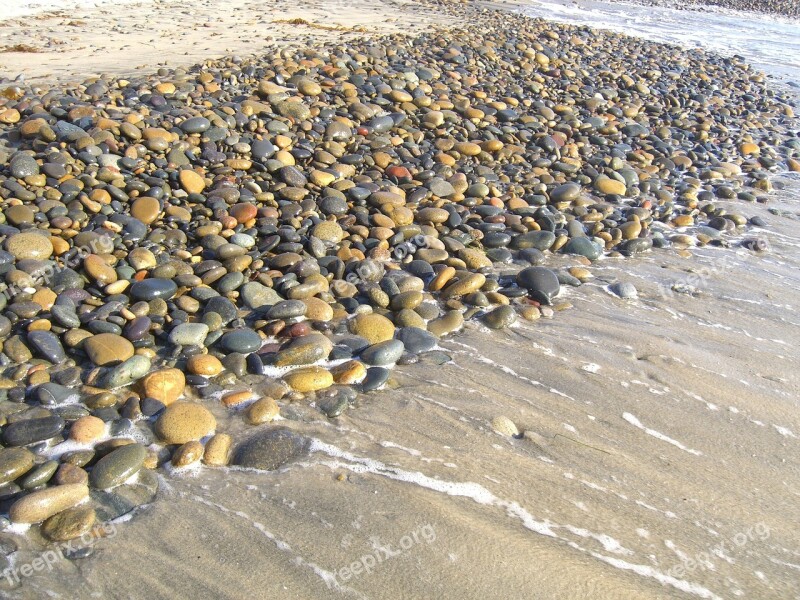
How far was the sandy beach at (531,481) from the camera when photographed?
1923 mm

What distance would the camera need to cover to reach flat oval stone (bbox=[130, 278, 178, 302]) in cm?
322

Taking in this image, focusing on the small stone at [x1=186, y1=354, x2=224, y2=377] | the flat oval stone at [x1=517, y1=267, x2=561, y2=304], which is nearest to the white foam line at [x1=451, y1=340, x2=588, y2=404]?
the flat oval stone at [x1=517, y1=267, x2=561, y2=304]

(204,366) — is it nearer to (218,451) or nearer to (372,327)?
(218,451)

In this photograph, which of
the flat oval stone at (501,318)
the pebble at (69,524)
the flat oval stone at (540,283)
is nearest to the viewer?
the pebble at (69,524)

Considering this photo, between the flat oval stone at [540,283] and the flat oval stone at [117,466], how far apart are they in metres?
2.27

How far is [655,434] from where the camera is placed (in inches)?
103

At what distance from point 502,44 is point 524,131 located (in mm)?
3311

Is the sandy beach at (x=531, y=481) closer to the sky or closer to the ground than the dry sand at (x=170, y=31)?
closer to the ground

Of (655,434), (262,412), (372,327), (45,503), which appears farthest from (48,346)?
(655,434)

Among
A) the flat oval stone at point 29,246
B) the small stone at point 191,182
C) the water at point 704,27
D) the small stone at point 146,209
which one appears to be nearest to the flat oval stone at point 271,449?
the flat oval stone at point 29,246

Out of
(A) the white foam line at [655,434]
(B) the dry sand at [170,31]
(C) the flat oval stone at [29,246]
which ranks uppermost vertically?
(B) the dry sand at [170,31]

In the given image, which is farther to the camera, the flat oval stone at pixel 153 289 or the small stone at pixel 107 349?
the flat oval stone at pixel 153 289

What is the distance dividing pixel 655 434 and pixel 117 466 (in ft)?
7.07

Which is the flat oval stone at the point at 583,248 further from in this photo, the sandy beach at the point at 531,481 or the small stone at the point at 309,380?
the small stone at the point at 309,380
